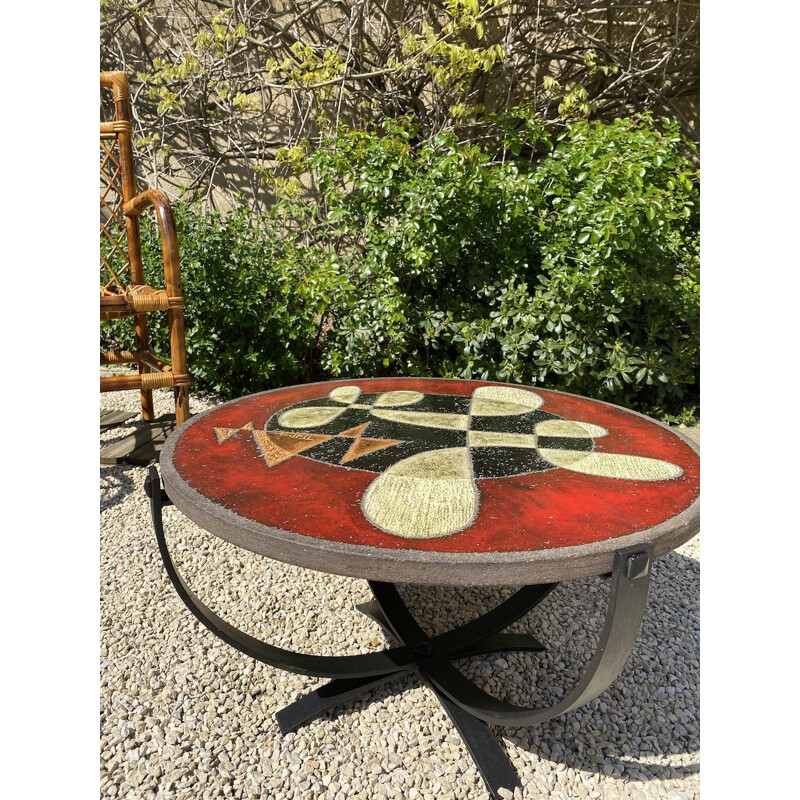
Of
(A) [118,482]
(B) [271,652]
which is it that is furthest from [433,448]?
(A) [118,482]

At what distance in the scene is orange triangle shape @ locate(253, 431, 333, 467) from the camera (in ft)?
4.86

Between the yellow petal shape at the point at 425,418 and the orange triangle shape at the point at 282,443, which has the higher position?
the orange triangle shape at the point at 282,443

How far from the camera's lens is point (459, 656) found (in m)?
1.79

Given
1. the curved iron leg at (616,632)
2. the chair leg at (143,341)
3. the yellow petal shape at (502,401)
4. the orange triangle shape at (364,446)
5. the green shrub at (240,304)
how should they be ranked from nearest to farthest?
the curved iron leg at (616,632) < the orange triangle shape at (364,446) < the yellow petal shape at (502,401) < the chair leg at (143,341) < the green shrub at (240,304)

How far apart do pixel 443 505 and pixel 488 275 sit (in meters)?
2.48

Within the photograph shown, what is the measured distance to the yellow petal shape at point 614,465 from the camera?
1388 millimetres

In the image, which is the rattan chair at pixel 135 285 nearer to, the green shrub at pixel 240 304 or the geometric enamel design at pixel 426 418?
the green shrub at pixel 240 304

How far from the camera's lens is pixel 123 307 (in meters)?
2.76

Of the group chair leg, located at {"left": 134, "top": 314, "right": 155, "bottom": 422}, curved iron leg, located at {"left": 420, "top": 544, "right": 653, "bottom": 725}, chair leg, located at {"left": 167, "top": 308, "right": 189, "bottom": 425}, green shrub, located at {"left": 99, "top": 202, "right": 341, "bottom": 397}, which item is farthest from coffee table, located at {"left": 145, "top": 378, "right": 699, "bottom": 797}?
green shrub, located at {"left": 99, "top": 202, "right": 341, "bottom": 397}

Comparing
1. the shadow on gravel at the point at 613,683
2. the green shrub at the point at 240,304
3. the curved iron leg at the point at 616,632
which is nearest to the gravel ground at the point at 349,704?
the shadow on gravel at the point at 613,683

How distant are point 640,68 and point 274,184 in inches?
109

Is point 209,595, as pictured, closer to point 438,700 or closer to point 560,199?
point 438,700

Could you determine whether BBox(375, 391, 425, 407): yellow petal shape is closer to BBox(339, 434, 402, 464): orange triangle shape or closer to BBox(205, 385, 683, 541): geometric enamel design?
BBox(205, 385, 683, 541): geometric enamel design

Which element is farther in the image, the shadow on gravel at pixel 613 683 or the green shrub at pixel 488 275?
the green shrub at pixel 488 275
